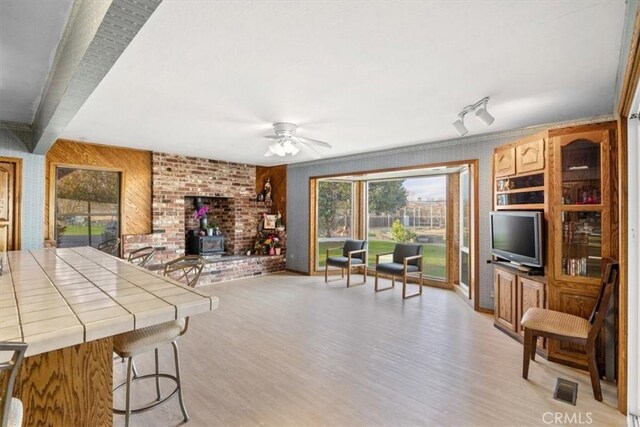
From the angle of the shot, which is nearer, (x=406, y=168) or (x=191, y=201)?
(x=406, y=168)

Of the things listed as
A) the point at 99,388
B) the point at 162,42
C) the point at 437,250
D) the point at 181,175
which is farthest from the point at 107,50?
the point at 437,250

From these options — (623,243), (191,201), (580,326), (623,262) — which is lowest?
(580,326)

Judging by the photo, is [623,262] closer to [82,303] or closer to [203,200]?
[82,303]

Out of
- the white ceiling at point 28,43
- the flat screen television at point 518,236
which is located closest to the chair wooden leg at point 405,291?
the flat screen television at point 518,236

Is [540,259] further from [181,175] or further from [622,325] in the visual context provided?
[181,175]

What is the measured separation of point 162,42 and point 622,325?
3375 mm

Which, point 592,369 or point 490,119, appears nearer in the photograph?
point 592,369

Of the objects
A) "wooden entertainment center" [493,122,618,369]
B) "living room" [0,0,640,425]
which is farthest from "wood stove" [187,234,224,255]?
"wooden entertainment center" [493,122,618,369]

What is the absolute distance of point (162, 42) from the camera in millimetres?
1889

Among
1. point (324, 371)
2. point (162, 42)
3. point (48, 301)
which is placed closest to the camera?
point (48, 301)

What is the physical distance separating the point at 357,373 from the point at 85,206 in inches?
186

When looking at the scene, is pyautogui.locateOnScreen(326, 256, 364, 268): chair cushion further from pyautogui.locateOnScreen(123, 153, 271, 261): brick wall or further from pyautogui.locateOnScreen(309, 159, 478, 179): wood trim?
pyautogui.locateOnScreen(123, 153, 271, 261): brick wall

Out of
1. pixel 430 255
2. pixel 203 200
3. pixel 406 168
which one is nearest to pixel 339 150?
pixel 406 168

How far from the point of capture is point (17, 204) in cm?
390
